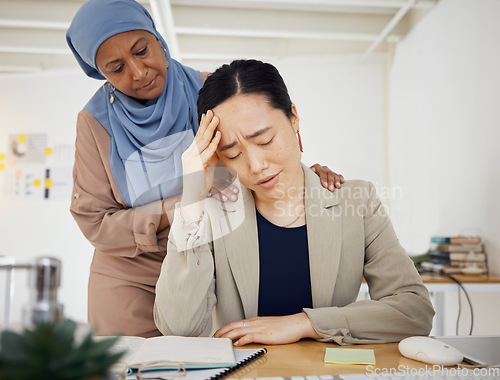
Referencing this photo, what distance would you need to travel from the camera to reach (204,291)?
3.73 feet

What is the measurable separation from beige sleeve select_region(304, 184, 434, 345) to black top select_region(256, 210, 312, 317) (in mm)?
175

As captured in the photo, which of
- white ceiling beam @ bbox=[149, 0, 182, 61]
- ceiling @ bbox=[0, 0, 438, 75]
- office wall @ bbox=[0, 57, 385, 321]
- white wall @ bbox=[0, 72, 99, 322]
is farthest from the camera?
white wall @ bbox=[0, 72, 99, 322]

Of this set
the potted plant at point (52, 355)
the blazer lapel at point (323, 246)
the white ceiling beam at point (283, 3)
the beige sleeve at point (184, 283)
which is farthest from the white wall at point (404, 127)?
the potted plant at point (52, 355)

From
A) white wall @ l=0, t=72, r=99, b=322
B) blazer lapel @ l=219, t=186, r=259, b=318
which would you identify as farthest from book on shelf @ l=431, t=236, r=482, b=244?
white wall @ l=0, t=72, r=99, b=322

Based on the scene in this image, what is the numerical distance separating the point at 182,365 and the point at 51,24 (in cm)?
371

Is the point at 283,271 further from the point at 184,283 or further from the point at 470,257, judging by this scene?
the point at 470,257

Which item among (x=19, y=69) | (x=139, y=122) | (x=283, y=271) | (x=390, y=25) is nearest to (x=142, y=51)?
(x=139, y=122)

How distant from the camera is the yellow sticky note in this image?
791 mm

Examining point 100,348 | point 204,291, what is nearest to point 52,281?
point 100,348

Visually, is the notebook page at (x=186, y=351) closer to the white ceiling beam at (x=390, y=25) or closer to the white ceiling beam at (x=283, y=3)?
the white ceiling beam at (x=283, y=3)

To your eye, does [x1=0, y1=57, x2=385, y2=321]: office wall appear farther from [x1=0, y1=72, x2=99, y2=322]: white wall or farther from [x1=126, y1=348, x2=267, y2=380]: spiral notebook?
[x1=126, y1=348, x2=267, y2=380]: spiral notebook

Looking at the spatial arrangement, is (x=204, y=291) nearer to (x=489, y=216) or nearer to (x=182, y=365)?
(x=182, y=365)

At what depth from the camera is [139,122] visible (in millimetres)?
1481

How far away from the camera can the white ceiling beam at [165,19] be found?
339cm
